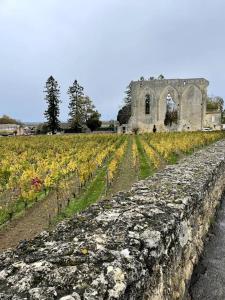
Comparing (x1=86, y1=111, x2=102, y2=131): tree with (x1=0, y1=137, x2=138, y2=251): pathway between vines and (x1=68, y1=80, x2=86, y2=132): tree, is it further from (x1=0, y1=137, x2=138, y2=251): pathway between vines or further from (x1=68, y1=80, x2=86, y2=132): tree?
(x1=0, y1=137, x2=138, y2=251): pathway between vines

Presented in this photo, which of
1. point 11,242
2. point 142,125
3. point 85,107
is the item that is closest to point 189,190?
point 11,242

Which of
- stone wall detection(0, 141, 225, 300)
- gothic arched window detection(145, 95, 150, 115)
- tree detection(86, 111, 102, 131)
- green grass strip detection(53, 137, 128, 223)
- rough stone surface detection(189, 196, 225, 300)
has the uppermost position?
gothic arched window detection(145, 95, 150, 115)

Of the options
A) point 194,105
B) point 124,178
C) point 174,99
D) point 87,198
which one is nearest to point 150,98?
point 174,99

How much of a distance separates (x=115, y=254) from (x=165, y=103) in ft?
208

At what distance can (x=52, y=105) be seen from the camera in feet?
255

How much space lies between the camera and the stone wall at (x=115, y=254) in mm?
2270

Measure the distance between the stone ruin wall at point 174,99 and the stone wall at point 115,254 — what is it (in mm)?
60019

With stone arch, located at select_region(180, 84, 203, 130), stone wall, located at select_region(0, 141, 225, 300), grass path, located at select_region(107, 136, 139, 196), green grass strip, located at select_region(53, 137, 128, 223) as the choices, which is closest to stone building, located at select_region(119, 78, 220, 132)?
stone arch, located at select_region(180, 84, 203, 130)

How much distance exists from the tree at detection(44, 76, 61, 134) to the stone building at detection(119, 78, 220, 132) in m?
19.3

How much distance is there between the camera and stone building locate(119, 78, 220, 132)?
64.1m

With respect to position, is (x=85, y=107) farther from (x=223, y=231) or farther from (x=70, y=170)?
(x=223, y=231)

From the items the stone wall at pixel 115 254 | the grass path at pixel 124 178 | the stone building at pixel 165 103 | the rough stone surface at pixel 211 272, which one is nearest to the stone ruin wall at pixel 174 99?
the stone building at pixel 165 103

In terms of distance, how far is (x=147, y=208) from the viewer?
161 inches

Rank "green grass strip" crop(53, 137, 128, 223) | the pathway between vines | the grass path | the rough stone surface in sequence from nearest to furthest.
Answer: the rough stone surface, the pathway between vines, "green grass strip" crop(53, 137, 128, 223), the grass path
